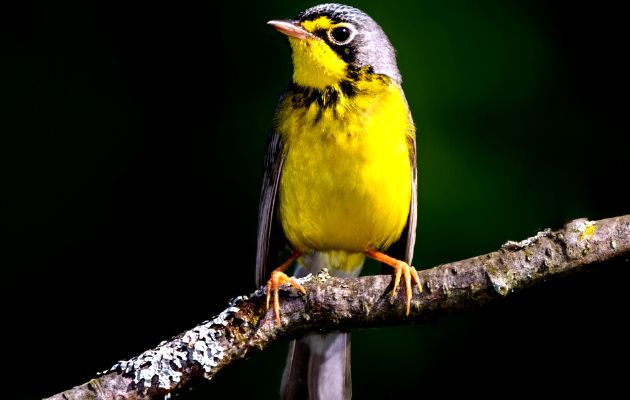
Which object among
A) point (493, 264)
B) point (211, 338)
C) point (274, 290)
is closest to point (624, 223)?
point (493, 264)

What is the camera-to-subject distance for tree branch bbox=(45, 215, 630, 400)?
8.29 feet

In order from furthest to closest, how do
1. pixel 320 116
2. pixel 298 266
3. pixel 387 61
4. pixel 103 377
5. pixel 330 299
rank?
pixel 298 266 → pixel 387 61 → pixel 320 116 → pixel 330 299 → pixel 103 377

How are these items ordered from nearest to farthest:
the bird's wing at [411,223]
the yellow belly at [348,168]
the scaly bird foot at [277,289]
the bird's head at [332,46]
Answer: the scaly bird foot at [277,289] < the yellow belly at [348,168] < the bird's head at [332,46] < the bird's wing at [411,223]

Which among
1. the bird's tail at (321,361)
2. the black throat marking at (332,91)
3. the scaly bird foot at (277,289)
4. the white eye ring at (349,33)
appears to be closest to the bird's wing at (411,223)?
the bird's tail at (321,361)

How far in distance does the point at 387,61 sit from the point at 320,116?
52 centimetres

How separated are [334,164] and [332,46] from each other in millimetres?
571

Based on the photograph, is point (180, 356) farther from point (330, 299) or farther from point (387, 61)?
point (387, 61)

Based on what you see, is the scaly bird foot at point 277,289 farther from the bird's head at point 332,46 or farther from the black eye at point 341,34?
the black eye at point 341,34

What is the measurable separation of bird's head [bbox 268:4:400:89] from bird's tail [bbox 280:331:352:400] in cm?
116

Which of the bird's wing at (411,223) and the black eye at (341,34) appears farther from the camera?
the bird's wing at (411,223)

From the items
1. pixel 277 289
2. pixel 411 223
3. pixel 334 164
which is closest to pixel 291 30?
pixel 334 164

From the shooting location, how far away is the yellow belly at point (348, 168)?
3.35 metres

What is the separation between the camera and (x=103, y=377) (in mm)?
2529

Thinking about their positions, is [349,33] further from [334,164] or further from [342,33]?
[334,164]
